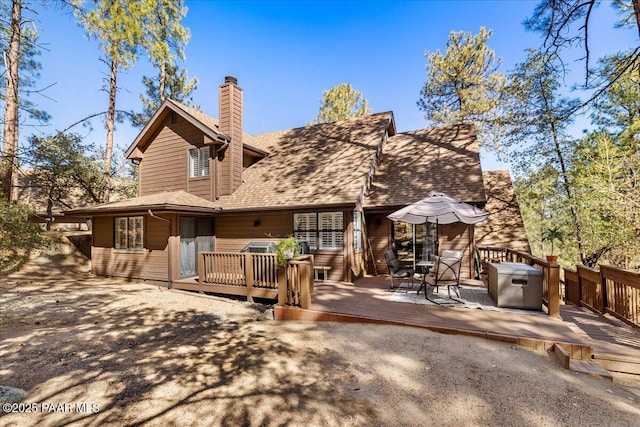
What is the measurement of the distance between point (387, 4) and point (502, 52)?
9.05m

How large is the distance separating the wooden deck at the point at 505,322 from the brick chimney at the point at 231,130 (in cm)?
596

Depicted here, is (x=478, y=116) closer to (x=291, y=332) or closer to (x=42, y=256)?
(x=291, y=332)

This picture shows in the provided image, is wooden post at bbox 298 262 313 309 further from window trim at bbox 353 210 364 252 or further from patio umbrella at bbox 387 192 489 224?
window trim at bbox 353 210 364 252

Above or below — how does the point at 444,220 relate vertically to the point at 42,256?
above

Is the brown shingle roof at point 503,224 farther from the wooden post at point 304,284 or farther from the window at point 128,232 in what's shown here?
the window at point 128,232

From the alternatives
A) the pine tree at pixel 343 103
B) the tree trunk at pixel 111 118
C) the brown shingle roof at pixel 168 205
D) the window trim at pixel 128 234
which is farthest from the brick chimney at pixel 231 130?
the pine tree at pixel 343 103

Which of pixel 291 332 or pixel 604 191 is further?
pixel 604 191

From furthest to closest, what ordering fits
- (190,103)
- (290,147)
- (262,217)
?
(190,103), (290,147), (262,217)

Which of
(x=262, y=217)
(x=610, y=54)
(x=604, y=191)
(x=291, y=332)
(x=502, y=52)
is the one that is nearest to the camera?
(x=291, y=332)

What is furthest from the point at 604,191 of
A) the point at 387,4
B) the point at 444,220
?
the point at 387,4

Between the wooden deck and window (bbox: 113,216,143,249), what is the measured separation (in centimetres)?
653

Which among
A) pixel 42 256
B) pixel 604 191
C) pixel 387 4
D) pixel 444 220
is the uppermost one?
pixel 387 4

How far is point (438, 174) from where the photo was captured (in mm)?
9711

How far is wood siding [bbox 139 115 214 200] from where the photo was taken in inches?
420
